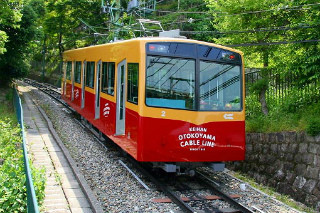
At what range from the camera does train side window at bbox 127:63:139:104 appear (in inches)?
349

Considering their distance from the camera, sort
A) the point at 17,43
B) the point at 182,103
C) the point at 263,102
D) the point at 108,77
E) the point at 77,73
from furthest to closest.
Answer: the point at 17,43 → the point at 77,73 → the point at 263,102 → the point at 108,77 → the point at 182,103

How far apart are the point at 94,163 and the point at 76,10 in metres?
22.5

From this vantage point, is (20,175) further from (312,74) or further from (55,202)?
(312,74)

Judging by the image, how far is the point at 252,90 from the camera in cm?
1320

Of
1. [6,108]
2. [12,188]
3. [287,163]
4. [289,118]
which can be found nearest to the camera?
[12,188]

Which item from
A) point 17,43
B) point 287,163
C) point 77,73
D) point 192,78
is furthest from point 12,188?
point 17,43

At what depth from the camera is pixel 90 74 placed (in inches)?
579

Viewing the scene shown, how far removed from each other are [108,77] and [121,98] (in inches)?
62.2

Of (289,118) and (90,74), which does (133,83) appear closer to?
(289,118)

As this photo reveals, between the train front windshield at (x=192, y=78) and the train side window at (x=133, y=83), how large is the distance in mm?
395

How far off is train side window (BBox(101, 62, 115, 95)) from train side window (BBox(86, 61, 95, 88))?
6.23 ft

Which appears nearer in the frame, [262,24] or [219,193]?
[219,193]

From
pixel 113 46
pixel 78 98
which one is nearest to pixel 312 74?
pixel 113 46

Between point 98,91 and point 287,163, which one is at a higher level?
point 98,91
